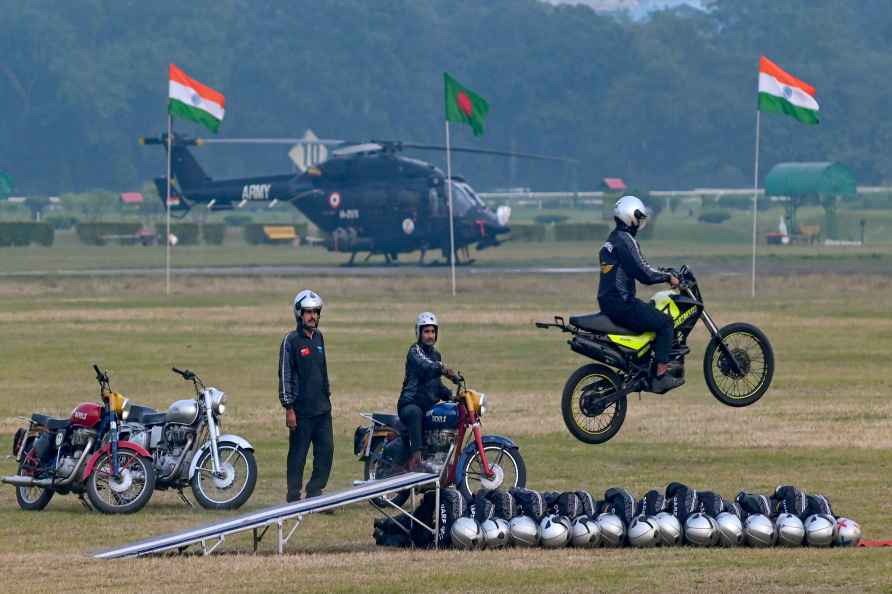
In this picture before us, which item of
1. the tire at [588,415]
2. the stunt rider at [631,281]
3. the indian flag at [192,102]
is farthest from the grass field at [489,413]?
the indian flag at [192,102]

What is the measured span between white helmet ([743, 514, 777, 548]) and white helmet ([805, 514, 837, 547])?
1.09 ft

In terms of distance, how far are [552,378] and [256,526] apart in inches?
790

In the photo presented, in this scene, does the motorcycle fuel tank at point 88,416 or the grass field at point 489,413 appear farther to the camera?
the motorcycle fuel tank at point 88,416

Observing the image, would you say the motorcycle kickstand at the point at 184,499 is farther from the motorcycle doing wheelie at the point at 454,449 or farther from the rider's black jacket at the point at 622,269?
the rider's black jacket at the point at 622,269

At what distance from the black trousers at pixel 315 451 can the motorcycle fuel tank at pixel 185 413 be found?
117 cm

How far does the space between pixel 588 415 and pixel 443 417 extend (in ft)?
5.08

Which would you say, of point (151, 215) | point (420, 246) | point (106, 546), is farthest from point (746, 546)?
point (151, 215)

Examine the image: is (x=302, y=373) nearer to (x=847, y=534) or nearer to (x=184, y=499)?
(x=184, y=499)

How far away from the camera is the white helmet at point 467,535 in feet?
57.6

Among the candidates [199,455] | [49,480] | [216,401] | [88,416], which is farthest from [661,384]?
[49,480]

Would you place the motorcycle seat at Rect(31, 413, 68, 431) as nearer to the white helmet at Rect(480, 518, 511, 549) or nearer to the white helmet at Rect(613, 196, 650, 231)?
the white helmet at Rect(480, 518, 511, 549)

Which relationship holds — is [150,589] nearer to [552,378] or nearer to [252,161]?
[552,378]

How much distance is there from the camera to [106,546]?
60.3ft

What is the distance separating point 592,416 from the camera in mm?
19969
